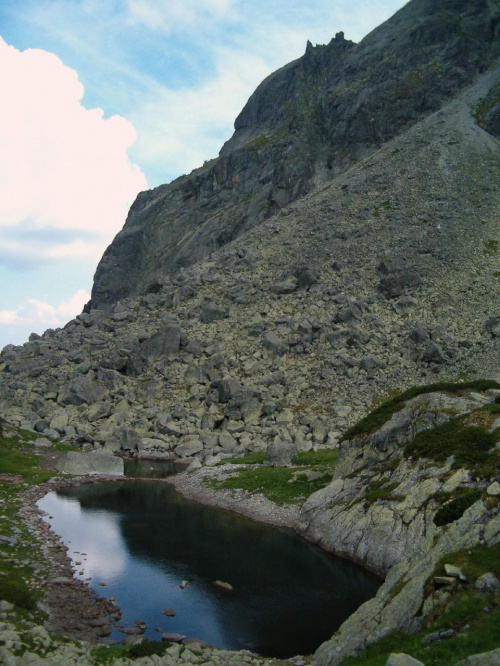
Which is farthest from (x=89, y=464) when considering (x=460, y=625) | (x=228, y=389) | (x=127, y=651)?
(x=460, y=625)

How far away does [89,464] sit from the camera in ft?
222

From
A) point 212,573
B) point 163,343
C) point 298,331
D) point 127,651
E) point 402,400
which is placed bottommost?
point 212,573

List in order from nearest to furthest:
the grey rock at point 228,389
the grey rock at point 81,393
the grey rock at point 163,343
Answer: the grey rock at point 228,389 → the grey rock at point 81,393 → the grey rock at point 163,343

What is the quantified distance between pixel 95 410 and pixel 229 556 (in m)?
53.3

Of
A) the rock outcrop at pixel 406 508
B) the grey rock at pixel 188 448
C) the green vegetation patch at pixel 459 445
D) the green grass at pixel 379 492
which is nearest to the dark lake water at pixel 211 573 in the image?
the rock outcrop at pixel 406 508

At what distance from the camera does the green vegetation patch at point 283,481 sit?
52.8 m

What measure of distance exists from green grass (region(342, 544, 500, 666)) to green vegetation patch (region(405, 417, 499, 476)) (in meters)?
16.5

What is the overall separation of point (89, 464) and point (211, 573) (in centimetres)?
3641

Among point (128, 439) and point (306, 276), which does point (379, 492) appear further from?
point (306, 276)

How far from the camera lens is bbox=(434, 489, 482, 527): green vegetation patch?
26.5 m

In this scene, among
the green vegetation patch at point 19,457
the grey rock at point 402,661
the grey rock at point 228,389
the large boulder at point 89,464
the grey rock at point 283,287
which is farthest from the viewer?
the grey rock at point 283,287

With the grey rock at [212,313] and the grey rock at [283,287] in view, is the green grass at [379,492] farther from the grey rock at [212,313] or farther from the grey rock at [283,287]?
the grey rock at [283,287]

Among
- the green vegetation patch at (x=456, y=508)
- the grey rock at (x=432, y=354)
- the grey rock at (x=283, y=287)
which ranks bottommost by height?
the green vegetation patch at (x=456, y=508)

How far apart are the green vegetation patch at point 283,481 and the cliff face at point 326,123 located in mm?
74260
